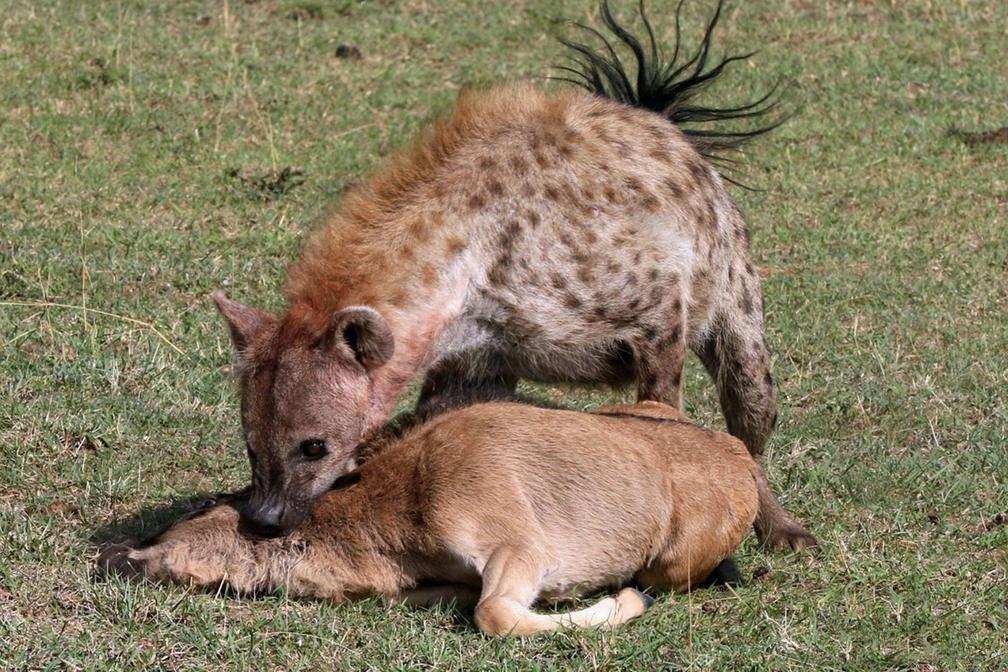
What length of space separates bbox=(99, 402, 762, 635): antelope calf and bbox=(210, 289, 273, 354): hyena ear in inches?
25.0

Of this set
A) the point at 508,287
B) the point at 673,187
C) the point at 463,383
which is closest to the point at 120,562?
the point at 463,383

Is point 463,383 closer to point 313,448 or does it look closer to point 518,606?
point 313,448

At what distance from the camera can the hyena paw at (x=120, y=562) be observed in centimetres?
427

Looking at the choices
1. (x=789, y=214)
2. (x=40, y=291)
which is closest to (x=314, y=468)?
(x=40, y=291)

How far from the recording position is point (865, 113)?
10.8 meters

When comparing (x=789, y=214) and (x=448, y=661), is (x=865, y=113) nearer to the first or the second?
(x=789, y=214)

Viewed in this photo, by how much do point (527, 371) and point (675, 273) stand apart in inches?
26.6

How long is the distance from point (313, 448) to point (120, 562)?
690 millimetres

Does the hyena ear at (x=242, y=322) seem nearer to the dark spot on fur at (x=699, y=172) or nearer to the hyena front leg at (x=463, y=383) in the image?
the hyena front leg at (x=463, y=383)

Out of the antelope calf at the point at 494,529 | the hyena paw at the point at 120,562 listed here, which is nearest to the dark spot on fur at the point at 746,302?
the antelope calf at the point at 494,529

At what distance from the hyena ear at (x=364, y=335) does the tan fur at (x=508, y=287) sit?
10 millimetres

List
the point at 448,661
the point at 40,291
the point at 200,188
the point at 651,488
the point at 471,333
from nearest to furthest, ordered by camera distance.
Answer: the point at 448,661
the point at 651,488
the point at 471,333
the point at 40,291
the point at 200,188

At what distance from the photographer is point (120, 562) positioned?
430 cm

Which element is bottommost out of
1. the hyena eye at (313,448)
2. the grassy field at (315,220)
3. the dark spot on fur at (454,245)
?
the grassy field at (315,220)
